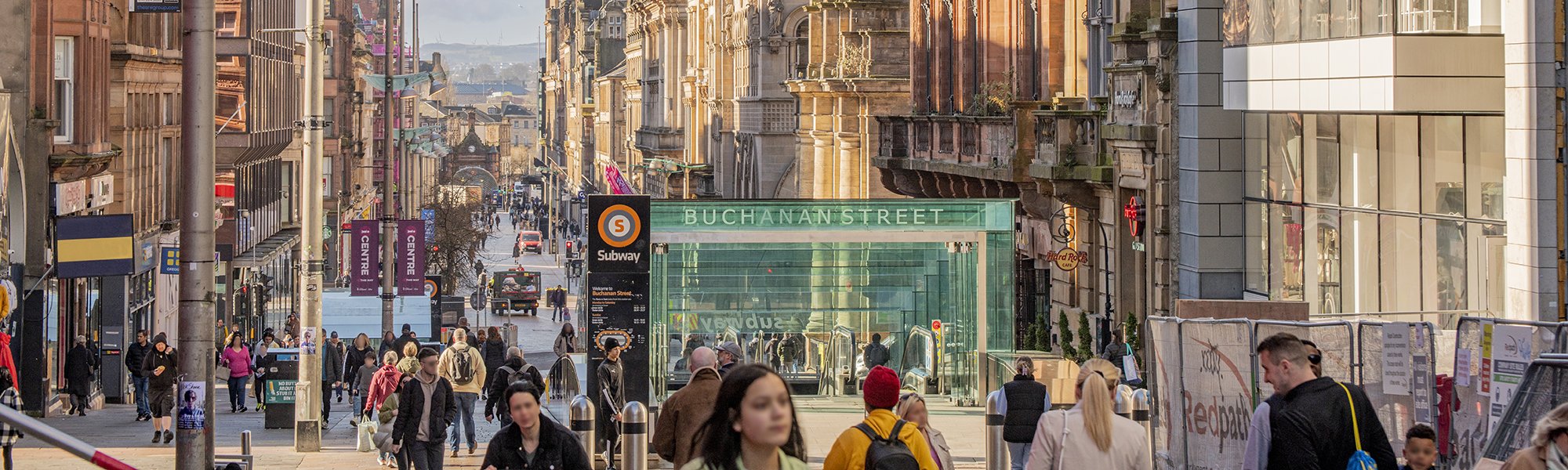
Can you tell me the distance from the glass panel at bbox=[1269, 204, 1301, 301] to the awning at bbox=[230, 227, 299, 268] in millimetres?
31998

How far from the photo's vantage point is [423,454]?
619 inches

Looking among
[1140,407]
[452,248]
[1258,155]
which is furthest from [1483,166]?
[452,248]

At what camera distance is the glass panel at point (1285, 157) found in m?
21.6

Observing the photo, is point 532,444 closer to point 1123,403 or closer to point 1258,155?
point 1123,403

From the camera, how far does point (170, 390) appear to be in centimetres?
2319

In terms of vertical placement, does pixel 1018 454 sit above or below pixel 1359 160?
below

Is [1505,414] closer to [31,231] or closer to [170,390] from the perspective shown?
[170,390]

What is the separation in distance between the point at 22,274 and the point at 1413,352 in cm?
2064

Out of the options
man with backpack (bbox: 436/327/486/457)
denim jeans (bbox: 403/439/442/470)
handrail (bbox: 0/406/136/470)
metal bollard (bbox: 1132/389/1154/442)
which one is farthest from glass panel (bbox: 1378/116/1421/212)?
handrail (bbox: 0/406/136/470)

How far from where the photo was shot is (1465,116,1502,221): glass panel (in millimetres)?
17406

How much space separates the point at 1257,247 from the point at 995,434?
794cm

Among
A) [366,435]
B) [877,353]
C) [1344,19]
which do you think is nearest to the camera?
[1344,19]

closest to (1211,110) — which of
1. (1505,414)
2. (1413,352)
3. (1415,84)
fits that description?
(1415,84)

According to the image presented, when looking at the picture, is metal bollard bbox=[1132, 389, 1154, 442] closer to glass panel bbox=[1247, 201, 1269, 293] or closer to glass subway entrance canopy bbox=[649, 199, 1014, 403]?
glass subway entrance canopy bbox=[649, 199, 1014, 403]
